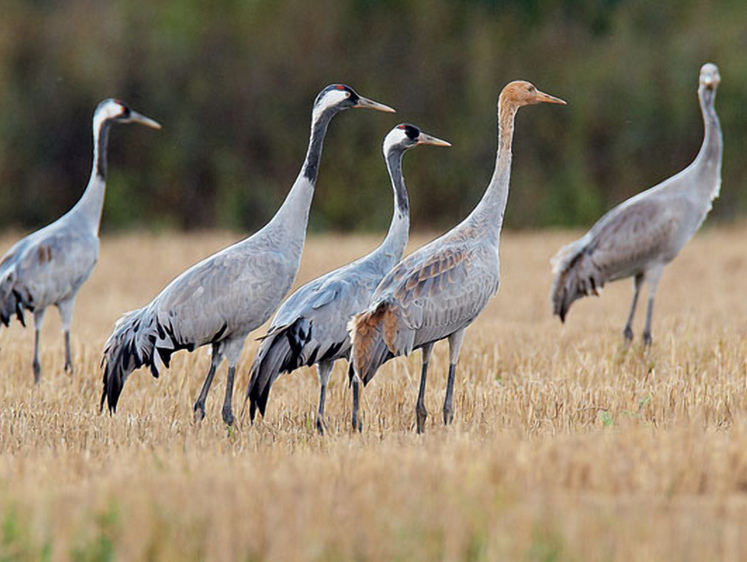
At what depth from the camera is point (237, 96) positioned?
22.7 meters

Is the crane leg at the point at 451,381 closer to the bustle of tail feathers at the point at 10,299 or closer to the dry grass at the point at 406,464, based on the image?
the dry grass at the point at 406,464

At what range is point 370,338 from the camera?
6.18 metres

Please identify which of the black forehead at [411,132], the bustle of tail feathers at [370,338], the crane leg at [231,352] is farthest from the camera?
the black forehead at [411,132]

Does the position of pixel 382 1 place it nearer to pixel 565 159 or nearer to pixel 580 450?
pixel 565 159

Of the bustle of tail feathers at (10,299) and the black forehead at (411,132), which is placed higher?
the black forehead at (411,132)

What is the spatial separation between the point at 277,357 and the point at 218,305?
540 mm

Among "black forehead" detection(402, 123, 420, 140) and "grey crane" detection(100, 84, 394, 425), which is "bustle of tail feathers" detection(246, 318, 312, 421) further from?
"black forehead" detection(402, 123, 420, 140)

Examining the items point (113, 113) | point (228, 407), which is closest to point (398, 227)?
point (228, 407)

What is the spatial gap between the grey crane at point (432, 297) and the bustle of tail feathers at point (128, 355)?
1.26 metres

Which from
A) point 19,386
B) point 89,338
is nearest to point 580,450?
point 19,386

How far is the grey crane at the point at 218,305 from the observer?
6770mm

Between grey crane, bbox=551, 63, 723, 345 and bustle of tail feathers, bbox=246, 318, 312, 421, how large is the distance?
391cm

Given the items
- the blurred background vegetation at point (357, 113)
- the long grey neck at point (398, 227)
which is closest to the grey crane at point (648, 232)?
the long grey neck at point (398, 227)

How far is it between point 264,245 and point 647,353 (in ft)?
10.6
